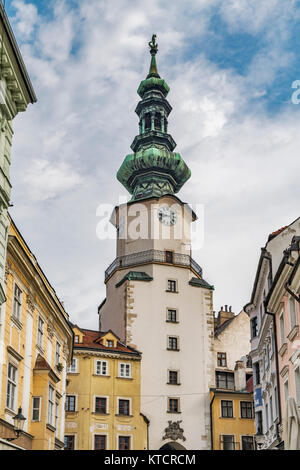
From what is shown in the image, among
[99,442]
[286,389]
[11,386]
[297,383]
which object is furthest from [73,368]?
[297,383]

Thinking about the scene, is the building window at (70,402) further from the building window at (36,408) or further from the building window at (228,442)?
the building window at (36,408)

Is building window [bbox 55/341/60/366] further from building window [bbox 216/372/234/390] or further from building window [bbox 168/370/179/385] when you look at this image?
building window [bbox 216/372/234/390]

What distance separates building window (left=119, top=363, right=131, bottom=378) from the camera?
51031mm

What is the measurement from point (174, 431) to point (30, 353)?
89.8 feet

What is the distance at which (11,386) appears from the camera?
24641 millimetres

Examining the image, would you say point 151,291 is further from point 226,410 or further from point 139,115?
point 139,115

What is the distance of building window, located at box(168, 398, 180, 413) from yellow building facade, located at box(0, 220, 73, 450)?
19711 millimetres

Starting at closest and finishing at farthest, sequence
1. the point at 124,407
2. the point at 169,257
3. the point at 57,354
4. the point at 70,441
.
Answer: the point at 57,354
the point at 70,441
the point at 124,407
the point at 169,257

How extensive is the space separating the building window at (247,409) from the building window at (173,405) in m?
5.12

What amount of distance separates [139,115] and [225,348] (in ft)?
84.9

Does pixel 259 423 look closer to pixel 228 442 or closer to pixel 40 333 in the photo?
pixel 40 333

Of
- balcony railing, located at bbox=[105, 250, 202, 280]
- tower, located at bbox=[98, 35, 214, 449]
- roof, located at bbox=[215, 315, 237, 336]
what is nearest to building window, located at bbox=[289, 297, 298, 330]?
tower, located at bbox=[98, 35, 214, 449]

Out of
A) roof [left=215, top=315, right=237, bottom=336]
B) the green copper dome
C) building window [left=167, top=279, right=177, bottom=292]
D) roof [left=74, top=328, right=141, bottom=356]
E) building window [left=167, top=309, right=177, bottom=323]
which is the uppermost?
the green copper dome

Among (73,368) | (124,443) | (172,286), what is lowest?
(124,443)
